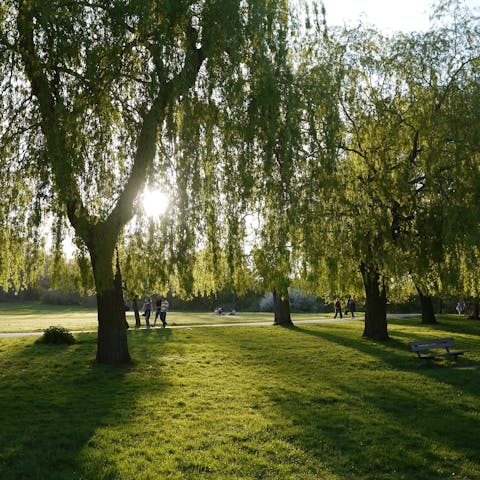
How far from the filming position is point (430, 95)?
13.9 metres

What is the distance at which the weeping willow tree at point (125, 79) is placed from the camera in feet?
29.0

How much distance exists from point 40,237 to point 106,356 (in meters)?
4.46

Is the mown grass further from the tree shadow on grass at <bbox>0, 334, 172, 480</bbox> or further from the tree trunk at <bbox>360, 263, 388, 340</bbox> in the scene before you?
the tree trunk at <bbox>360, 263, 388, 340</bbox>

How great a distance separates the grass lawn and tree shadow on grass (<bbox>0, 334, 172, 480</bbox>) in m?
0.03

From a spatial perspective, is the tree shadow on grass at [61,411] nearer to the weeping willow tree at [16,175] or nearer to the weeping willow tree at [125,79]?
the weeping willow tree at [16,175]

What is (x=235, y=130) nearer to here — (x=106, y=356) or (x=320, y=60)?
(x=320, y=60)

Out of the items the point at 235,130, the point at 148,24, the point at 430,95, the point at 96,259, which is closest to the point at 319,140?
the point at 235,130

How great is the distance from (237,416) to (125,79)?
22.9 feet

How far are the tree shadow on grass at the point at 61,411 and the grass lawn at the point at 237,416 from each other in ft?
0.09

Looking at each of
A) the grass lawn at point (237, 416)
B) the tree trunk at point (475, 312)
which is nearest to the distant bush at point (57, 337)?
the grass lawn at point (237, 416)

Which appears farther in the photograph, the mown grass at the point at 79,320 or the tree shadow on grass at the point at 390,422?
the mown grass at the point at 79,320

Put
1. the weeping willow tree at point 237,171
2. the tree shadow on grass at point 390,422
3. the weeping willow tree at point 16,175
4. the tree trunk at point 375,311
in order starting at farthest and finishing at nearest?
the tree trunk at point 375,311, the weeping willow tree at point 16,175, the weeping willow tree at point 237,171, the tree shadow on grass at point 390,422

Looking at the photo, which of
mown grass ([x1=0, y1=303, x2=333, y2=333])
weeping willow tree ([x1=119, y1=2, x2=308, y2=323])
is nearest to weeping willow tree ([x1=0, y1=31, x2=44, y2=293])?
weeping willow tree ([x1=119, y1=2, x2=308, y2=323])

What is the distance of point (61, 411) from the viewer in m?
8.98
